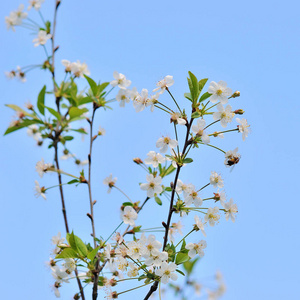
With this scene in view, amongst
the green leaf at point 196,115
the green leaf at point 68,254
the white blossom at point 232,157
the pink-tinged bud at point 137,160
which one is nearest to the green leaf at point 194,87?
the green leaf at point 196,115

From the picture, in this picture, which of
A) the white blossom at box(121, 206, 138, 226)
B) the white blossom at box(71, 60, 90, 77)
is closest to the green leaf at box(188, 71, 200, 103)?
the white blossom at box(121, 206, 138, 226)

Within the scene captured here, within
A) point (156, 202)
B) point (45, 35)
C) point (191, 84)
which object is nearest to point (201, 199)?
point (156, 202)

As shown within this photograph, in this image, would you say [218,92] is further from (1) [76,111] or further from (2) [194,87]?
(1) [76,111]

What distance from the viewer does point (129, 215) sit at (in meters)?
2.48

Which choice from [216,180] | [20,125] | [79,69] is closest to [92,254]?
[216,180]

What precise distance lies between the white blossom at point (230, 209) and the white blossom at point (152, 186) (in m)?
0.40

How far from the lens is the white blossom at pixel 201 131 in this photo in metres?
2.33

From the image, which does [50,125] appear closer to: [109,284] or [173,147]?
[173,147]

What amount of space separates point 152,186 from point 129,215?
22 cm

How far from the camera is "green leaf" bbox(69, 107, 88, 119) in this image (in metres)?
2.56

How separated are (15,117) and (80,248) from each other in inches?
37.4

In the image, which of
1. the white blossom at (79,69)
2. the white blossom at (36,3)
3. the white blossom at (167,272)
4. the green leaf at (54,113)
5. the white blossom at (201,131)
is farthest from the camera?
the white blossom at (36,3)

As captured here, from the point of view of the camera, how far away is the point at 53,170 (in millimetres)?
2752

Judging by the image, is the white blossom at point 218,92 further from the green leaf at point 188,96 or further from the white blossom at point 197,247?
the white blossom at point 197,247
